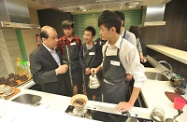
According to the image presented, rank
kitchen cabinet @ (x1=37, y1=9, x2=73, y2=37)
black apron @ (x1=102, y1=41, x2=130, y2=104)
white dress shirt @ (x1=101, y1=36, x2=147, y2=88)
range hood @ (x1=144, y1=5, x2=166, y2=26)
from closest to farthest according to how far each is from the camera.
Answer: white dress shirt @ (x1=101, y1=36, x2=147, y2=88) < black apron @ (x1=102, y1=41, x2=130, y2=104) < range hood @ (x1=144, y1=5, x2=166, y2=26) < kitchen cabinet @ (x1=37, y1=9, x2=73, y2=37)

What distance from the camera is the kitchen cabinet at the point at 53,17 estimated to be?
10.9 feet

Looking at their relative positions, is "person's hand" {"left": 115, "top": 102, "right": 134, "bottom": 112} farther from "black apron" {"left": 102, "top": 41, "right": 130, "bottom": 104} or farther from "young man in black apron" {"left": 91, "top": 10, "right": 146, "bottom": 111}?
"black apron" {"left": 102, "top": 41, "right": 130, "bottom": 104}

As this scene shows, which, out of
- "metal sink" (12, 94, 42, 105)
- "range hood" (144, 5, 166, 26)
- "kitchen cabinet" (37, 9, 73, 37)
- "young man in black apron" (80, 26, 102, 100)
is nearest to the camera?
"metal sink" (12, 94, 42, 105)

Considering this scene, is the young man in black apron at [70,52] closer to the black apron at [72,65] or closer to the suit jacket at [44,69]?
the black apron at [72,65]

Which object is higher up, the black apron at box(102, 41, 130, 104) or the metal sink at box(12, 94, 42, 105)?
the black apron at box(102, 41, 130, 104)

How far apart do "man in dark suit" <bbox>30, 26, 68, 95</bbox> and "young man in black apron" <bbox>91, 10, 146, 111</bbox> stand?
488 mm

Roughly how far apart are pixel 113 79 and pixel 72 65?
0.97 metres

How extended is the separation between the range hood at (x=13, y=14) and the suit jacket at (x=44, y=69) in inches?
12.9

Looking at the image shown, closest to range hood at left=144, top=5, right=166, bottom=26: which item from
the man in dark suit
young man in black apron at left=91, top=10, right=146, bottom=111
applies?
young man in black apron at left=91, top=10, right=146, bottom=111

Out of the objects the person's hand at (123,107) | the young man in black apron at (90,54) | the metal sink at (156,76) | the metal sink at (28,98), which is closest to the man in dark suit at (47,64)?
the metal sink at (28,98)

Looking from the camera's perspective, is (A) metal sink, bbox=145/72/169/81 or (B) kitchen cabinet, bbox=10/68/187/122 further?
(A) metal sink, bbox=145/72/169/81

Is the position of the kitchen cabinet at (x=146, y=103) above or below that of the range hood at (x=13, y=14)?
below

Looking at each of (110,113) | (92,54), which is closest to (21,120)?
(110,113)

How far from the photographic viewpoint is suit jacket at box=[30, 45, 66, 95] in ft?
3.55
